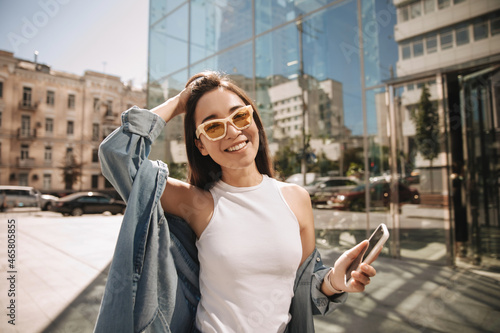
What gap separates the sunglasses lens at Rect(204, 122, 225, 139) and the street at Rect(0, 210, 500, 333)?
100 inches

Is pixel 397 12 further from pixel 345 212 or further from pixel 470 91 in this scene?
pixel 345 212

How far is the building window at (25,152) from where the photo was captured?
3069 centimetres

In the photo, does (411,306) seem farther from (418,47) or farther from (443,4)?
(443,4)

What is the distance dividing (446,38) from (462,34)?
9.0 inches

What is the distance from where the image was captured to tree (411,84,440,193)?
514 cm

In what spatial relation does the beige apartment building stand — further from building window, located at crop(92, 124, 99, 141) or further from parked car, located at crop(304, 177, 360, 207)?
parked car, located at crop(304, 177, 360, 207)

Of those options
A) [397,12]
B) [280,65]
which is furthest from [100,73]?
[397,12]

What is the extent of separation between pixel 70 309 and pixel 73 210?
560 inches

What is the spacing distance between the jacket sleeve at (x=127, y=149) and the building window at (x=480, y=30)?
5.51 metres

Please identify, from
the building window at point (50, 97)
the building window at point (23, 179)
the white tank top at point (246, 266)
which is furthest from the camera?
the building window at point (50, 97)

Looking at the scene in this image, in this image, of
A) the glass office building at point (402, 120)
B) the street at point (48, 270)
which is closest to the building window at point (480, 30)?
the glass office building at point (402, 120)

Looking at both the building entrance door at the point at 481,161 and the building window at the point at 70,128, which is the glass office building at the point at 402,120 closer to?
the building entrance door at the point at 481,161

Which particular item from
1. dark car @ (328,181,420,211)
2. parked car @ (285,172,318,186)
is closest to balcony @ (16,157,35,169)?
parked car @ (285,172,318,186)

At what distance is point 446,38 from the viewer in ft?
16.3
